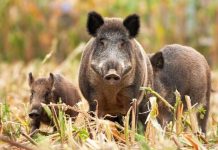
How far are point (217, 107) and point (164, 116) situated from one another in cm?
282

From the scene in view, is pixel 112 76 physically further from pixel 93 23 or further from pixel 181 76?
pixel 181 76

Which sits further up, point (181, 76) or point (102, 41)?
point (102, 41)

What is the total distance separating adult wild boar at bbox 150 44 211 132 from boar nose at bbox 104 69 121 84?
1.84 m

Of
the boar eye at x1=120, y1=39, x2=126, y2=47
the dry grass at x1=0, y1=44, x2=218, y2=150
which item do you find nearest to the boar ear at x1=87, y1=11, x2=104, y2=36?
the boar eye at x1=120, y1=39, x2=126, y2=47

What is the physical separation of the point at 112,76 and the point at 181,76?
7.39 ft

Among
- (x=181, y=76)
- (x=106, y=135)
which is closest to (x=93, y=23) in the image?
(x=106, y=135)

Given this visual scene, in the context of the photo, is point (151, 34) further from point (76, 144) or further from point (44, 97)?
point (76, 144)

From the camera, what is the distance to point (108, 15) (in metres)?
18.3

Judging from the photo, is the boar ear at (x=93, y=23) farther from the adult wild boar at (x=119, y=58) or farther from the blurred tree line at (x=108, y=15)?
the blurred tree line at (x=108, y=15)

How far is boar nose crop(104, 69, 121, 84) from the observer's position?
6.76 metres

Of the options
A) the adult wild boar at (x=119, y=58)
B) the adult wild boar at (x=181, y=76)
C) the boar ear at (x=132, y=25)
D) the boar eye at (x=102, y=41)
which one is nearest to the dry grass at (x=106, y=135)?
the adult wild boar at (x=119, y=58)

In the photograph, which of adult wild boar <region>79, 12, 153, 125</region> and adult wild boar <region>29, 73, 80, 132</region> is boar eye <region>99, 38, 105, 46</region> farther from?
adult wild boar <region>29, 73, 80, 132</region>

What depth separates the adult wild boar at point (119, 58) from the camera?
720 cm

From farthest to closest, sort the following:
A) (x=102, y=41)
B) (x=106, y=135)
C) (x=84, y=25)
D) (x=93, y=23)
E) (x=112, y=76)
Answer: (x=84, y=25), (x=93, y=23), (x=102, y=41), (x=112, y=76), (x=106, y=135)
